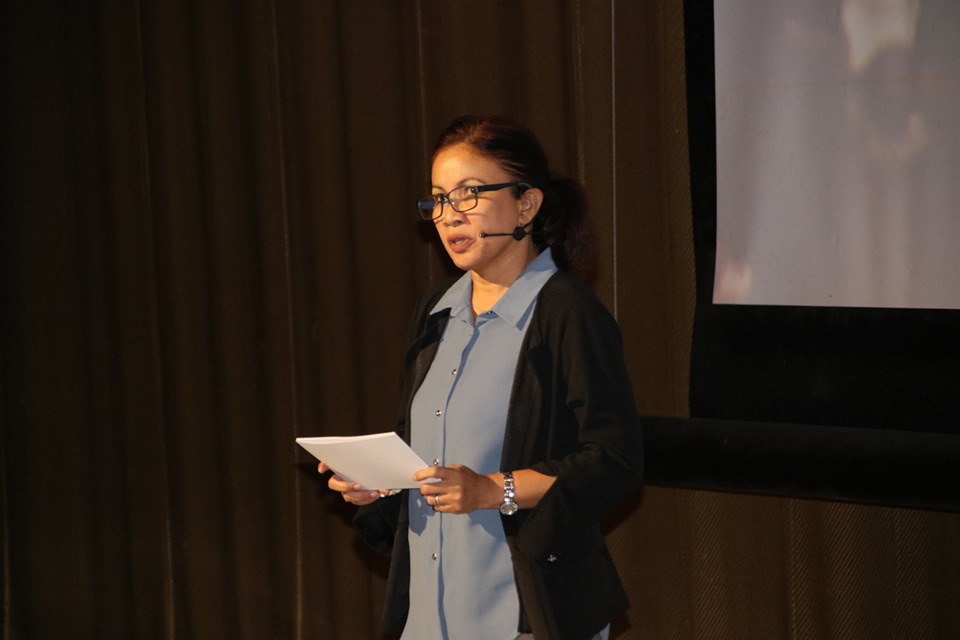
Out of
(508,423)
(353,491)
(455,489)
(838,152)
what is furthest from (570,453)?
(838,152)

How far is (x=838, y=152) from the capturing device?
2600 mm

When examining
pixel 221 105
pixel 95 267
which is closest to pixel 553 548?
pixel 221 105

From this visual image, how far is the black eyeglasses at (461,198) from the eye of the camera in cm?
177

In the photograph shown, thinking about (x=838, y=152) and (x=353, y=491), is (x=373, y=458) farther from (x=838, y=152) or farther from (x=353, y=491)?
(x=838, y=152)

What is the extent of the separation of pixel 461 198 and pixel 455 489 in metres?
0.48

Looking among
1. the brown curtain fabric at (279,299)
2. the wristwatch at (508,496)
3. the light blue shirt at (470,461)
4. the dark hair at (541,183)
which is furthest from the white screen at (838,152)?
the wristwatch at (508,496)

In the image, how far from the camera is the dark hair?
1.80 m

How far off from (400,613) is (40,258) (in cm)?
306

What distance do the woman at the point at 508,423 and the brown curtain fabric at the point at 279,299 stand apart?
47.7 inches

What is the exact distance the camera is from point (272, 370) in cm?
379

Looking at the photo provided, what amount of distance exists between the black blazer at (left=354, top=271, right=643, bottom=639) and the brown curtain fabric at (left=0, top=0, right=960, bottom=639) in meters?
1.30

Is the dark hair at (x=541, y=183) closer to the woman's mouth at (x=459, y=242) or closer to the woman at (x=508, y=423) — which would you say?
the woman at (x=508, y=423)

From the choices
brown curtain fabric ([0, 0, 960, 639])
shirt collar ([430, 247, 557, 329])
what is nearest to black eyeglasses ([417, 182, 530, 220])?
shirt collar ([430, 247, 557, 329])

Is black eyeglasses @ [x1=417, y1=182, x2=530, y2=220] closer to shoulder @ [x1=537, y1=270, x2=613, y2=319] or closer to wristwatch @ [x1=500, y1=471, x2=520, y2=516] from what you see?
shoulder @ [x1=537, y1=270, x2=613, y2=319]
